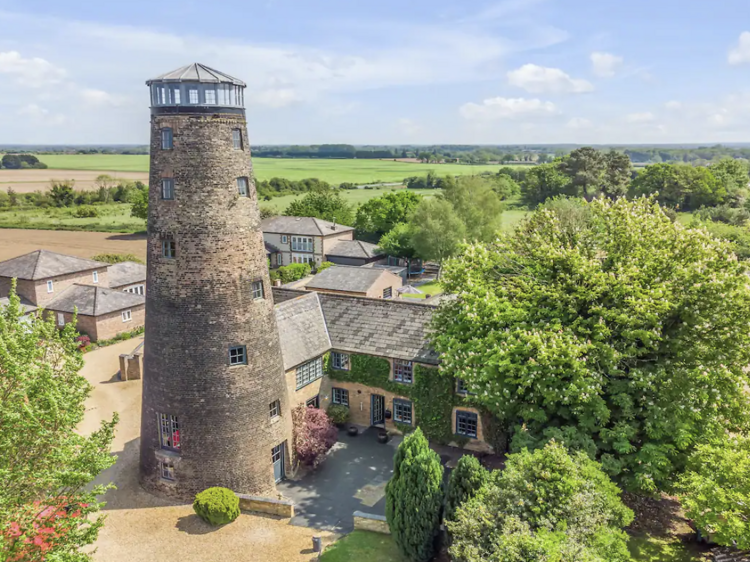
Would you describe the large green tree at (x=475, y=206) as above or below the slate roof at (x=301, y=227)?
above

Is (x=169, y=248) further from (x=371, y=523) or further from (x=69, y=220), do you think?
(x=69, y=220)

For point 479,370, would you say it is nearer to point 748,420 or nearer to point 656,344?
point 656,344

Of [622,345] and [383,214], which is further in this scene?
[383,214]

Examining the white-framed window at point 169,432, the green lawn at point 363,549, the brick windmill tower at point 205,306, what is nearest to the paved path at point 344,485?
the green lawn at point 363,549

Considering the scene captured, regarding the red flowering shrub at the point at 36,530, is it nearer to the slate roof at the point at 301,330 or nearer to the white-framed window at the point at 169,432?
the white-framed window at the point at 169,432

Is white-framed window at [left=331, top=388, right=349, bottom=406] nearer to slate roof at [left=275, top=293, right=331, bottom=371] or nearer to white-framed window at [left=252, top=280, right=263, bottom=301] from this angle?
slate roof at [left=275, top=293, right=331, bottom=371]

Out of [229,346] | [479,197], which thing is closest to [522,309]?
[229,346]

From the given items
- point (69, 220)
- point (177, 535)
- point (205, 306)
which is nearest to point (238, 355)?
point (205, 306)
